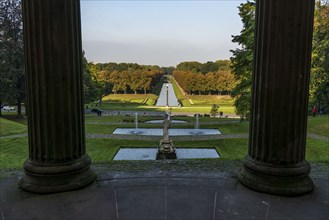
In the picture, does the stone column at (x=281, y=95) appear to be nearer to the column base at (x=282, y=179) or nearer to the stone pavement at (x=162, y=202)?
the column base at (x=282, y=179)

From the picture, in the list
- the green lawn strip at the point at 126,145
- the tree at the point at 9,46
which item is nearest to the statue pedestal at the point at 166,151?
the green lawn strip at the point at 126,145

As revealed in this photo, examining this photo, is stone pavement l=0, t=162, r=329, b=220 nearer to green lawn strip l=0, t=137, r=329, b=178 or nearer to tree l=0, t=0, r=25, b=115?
→ green lawn strip l=0, t=137, r=329, b=178

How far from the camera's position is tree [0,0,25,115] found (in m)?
→ 32.2

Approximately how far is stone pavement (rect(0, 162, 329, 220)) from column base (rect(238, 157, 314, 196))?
10 centimetres

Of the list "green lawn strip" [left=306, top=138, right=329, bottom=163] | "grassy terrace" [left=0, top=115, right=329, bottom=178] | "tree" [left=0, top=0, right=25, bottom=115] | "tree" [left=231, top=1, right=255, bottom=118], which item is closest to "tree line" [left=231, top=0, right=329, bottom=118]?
"tree" [left=231, top=1, right=255, bottom=118]

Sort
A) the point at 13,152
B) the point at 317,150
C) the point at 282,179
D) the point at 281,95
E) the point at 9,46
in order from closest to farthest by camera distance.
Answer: the point at 281,95
the point at 282,179
the point at 13,152
the point at 317,150
the point at 9,46

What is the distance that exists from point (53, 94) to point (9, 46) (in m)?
32.7

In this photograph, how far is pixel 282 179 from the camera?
4422 millimetres

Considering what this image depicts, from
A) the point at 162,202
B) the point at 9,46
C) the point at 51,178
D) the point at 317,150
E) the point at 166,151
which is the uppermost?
the point at 9,46

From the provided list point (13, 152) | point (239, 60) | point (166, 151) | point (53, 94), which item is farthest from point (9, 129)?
point (53, 94)

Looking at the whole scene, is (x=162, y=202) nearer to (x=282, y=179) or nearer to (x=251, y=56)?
(x=282, y=179)

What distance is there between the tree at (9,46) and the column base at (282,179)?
107 feet

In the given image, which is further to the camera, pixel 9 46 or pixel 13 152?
pixel 9 46

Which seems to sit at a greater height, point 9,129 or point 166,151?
point 9,129
